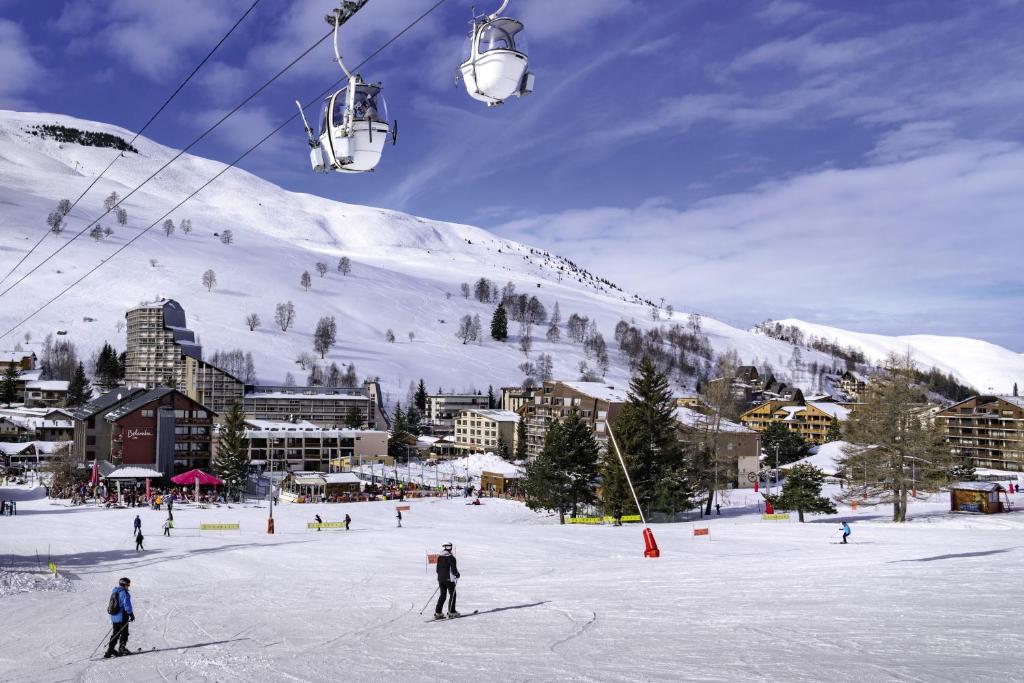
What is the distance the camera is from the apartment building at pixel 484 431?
10111cm

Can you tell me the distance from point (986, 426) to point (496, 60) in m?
98.8

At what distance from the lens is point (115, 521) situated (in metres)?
34.0

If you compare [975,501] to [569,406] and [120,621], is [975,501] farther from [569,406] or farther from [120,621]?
[569,406]

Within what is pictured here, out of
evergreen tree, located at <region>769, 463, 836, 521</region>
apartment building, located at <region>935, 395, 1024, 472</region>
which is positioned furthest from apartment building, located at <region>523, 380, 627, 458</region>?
evergreen tree, located at <region>769, 463, 836, 521</region>

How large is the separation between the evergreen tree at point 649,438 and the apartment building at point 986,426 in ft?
199

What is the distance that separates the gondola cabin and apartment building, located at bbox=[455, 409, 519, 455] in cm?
9040

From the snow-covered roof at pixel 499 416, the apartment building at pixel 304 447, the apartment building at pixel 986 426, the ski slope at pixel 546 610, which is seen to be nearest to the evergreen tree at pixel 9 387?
the apartment building at pixel 304 447

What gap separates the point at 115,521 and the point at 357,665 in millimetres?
29826

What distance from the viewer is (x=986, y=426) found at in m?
89.1

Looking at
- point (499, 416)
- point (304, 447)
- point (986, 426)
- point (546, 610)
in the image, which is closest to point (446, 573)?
point (546, 610)

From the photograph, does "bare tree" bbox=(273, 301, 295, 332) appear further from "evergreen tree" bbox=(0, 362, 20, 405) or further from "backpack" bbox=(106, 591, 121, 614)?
"backpack" bbox=(106, 591, 121, 614)

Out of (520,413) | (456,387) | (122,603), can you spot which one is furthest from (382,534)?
(456,387)

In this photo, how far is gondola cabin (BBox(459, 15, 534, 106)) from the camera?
8.90 metres

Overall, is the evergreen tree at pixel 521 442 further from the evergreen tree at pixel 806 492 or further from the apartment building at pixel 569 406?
the evergreen tree at pixel 806 492
